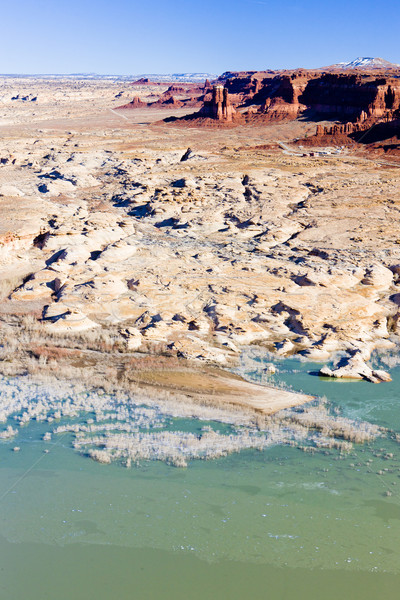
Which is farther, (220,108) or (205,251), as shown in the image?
(220,108)

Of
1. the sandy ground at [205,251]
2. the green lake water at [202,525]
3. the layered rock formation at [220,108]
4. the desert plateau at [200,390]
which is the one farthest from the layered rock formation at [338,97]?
the green lake water at [202,525]

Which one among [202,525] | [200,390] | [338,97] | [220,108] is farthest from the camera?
[220,108]

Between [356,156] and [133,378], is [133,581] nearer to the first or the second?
[133,378]

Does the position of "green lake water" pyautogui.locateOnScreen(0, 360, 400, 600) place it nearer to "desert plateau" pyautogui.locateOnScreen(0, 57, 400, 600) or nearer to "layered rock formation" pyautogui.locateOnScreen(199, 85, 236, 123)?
"desert plateau" pyautogui.locateOnScreen(0, 57, 400, 600)

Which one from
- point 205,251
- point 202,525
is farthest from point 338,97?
point 202,525

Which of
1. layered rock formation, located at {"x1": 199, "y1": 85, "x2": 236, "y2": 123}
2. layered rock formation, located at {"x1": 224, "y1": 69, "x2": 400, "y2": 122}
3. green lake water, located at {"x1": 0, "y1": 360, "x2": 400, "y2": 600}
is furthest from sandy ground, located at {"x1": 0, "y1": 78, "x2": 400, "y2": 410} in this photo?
layered rock formation, located at {"x1": 199, "y1": 85, "x2": 236, "y2": 123}

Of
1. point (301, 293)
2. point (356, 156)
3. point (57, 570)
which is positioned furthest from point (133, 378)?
point (356, 156)

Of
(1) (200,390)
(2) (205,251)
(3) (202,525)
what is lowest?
(3) (202,525)

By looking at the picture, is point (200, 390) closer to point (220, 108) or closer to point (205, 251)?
point (205, 251)

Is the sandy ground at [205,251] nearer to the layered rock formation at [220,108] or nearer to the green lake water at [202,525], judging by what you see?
the green lake water at [202,525]
